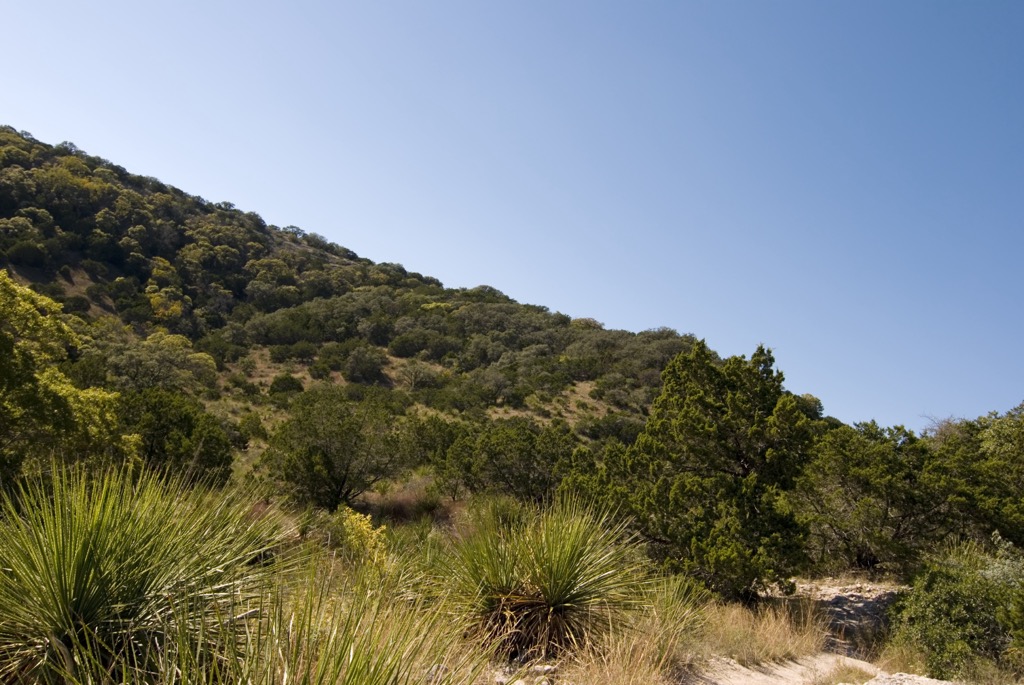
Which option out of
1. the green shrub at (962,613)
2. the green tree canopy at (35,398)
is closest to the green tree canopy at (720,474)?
the green shrub at (962,613)

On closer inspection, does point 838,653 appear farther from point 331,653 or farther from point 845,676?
point 331,653

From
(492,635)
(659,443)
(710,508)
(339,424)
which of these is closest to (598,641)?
(492,635)

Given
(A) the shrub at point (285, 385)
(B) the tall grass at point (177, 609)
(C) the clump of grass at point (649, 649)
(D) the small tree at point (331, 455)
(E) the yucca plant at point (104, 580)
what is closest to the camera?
(B) the tall grass at point (177, 609)

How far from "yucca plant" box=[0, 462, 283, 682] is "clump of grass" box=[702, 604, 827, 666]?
5.44 metres

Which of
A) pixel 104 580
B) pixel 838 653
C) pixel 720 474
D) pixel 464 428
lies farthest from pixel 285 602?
pixel 464 428

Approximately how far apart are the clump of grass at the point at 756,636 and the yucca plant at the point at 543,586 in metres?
1.80

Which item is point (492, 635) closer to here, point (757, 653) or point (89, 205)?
point (757, 653)

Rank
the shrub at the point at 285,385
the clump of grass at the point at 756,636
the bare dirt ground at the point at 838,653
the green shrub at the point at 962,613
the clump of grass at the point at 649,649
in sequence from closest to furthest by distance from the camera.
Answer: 1. the clump of grass at the point at 649,649
2. the bare dirt ground at the point at 838,653
3. the clump of grass at the point at 756,636
4. the green shrub at the point at 962,613
5. the shrub at the point at 285,385

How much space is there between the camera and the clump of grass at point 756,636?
7578mm

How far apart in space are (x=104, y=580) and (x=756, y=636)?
8.01m

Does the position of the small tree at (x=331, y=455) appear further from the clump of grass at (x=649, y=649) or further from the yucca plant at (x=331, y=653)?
the yucca plant at (x=331, y=653)

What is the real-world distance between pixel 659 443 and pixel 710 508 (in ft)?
6.12

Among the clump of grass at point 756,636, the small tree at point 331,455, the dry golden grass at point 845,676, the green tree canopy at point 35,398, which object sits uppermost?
the dry golden grass at point 845,676

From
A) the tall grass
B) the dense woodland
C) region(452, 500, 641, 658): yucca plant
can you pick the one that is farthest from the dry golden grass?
the tall grass
